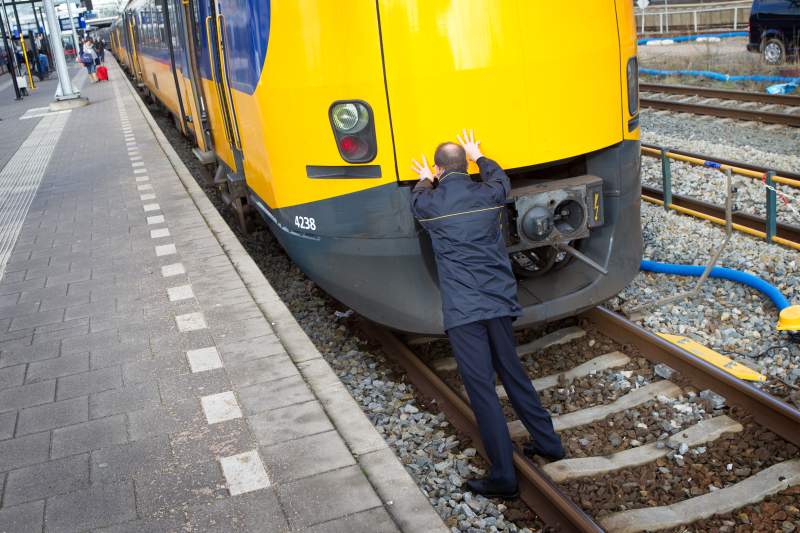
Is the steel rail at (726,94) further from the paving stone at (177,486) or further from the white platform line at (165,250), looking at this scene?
the paving stone at (177,486)

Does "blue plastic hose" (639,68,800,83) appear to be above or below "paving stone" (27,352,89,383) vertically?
above

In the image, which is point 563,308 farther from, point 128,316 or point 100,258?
point 100,258

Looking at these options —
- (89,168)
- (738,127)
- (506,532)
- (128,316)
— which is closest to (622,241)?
(506,532)

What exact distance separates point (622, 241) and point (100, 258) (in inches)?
204

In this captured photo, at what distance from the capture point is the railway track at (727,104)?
12.2 metres

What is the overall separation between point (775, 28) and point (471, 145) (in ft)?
46.9

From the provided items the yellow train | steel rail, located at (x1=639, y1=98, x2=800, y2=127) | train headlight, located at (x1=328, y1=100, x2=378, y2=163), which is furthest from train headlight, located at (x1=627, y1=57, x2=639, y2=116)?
steel rail, located at (x1=639, y1=98, x2=800, y2=127)

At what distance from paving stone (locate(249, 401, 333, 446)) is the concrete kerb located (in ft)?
0.21

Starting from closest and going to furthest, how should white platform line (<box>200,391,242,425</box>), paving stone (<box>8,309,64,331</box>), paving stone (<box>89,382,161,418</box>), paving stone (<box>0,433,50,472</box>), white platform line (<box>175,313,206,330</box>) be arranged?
paving stone (<box>0,433,50,472</box>) < white platform line (<box>200,391,242,425</box>) < paving stone (<box>89,382,161,418</box>) < white platform line (<box>175,313,206,330</box>) < paving stone (<box>8,309,64,331</box>)

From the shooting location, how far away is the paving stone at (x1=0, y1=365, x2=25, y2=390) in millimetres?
5309

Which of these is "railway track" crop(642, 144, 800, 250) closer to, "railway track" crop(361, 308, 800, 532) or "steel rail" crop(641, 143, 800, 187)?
"steel rail" crop(641, 143, 800, 187)

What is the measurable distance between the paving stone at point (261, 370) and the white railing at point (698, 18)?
81.5 ft

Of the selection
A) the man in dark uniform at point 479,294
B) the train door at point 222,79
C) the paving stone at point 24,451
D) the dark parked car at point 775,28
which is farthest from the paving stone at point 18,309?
the dark parked car at point 775,28

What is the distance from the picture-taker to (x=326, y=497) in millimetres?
3686
